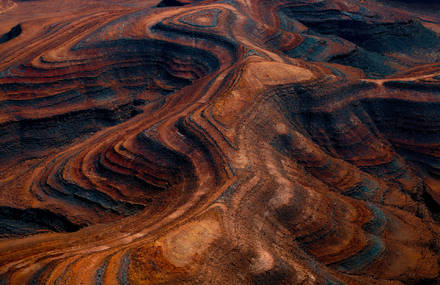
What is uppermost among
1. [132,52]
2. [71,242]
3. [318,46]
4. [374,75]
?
[132,52]

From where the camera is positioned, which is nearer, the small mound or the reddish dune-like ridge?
the reddish dune-like ridge

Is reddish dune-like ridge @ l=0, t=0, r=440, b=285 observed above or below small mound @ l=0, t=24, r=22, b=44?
below

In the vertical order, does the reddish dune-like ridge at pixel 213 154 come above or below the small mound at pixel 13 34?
below

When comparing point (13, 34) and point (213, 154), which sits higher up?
point (13, 34)

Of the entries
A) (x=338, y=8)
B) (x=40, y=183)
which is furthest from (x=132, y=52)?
(x=338, y=8)

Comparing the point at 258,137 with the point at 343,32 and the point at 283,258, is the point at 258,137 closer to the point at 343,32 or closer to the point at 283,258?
the point at 283,258

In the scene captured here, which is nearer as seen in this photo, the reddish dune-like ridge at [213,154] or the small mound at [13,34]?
the reddish dune-like ridge at [213,154]

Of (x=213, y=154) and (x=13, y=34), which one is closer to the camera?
(x=213, y=154)

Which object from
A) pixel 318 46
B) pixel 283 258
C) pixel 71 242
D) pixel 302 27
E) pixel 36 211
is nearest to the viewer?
pixel 283 258
